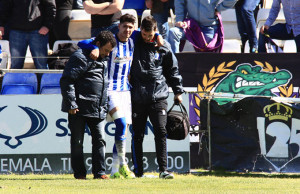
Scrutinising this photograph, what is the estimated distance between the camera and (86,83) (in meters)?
8.62

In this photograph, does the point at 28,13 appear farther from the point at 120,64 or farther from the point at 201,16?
the point at 120,64

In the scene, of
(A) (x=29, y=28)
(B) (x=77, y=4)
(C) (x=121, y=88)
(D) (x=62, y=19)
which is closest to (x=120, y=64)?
(C) (x=121, y=88)

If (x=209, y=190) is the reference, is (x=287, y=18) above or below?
above

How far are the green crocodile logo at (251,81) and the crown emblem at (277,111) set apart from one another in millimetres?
638

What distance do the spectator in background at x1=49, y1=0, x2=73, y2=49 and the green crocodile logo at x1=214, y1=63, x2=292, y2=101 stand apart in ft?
12.4

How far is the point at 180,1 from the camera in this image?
1188cm

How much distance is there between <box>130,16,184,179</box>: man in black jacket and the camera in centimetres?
875

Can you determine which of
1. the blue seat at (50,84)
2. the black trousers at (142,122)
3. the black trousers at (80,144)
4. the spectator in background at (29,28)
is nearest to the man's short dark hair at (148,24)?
the black trousers at (142,122)

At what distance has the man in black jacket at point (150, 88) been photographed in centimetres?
875

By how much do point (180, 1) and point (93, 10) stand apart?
1556 mm

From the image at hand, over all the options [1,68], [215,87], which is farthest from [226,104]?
[1,68]

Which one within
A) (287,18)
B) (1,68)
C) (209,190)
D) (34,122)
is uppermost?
(287,18)

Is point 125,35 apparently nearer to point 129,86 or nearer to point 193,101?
point 129,86

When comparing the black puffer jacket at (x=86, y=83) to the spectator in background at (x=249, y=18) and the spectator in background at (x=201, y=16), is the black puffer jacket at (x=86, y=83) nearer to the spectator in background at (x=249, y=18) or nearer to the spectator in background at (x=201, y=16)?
the spectator in background at (x=201, y=16)
